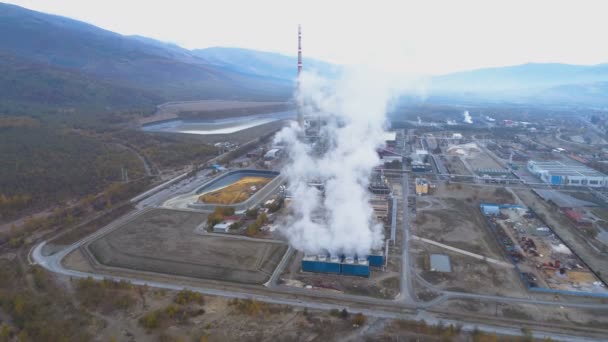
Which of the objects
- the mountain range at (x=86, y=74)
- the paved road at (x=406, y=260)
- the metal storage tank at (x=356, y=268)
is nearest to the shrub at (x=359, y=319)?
the paved road at (x=406, y=260)

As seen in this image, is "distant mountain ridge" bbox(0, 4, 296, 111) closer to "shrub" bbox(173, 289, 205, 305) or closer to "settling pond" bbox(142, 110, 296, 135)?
"settling pond" bbox(142, 110, 296, 135)

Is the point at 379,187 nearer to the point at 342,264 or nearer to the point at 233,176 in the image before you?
the point at 342,264

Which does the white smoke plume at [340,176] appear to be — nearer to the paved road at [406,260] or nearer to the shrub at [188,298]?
the paved road at [406,260]

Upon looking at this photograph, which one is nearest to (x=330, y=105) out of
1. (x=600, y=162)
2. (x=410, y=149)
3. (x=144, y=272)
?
(x=410, y=149)

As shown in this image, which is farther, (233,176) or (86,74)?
(86,74)

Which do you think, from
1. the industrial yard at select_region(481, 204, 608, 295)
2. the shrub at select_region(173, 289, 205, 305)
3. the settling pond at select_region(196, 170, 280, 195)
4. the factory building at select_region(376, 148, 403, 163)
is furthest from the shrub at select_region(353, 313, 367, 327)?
the factory building at select_region(376, 148, 403, 163)

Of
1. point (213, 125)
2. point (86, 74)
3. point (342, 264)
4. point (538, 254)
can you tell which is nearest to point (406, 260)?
point (342, 264)

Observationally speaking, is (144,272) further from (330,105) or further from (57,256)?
(330,105)
